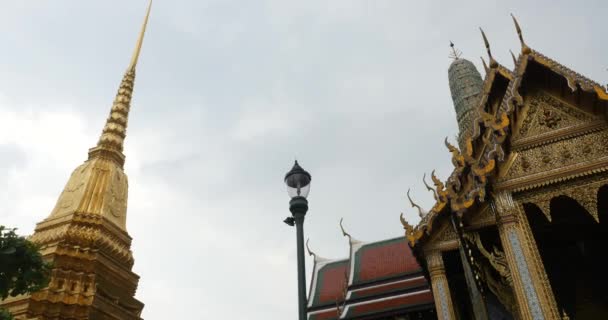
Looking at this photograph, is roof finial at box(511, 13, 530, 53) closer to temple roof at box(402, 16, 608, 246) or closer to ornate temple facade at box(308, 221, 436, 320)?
temple roof at box(402, 16, 608, 246)

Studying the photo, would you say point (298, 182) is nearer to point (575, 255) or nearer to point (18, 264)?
point (18, 264)

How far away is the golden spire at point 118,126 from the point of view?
22.0 meters

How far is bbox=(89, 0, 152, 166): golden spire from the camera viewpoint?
22047 mm

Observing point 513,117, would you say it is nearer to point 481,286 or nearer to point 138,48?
point 481,286

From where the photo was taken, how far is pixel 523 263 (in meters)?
8.00

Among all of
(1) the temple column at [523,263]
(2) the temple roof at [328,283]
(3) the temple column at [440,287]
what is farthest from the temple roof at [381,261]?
(1) the temple column at [523,263]

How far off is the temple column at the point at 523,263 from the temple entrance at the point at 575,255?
1352 millimetres

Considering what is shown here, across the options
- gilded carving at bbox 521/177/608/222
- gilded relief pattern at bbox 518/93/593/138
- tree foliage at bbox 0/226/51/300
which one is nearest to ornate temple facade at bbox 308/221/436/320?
gilded carving at bbox 521/177/608/222

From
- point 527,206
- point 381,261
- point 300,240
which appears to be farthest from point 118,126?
point 300,240

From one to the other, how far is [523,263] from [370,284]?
5.43 m

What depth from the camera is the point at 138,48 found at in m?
29.6

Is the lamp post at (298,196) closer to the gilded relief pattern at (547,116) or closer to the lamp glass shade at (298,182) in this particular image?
the lamp glass shade at (298,182)

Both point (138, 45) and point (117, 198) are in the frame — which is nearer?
point (117, 198)

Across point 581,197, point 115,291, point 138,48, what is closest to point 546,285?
point 581,197
